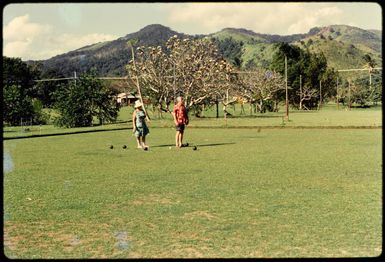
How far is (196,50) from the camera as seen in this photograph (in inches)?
1569

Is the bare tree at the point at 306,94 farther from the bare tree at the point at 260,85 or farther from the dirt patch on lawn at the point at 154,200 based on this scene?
the dirt patch on lawn at the point at 154,200

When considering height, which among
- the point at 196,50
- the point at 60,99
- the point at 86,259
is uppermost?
the point at 196,50

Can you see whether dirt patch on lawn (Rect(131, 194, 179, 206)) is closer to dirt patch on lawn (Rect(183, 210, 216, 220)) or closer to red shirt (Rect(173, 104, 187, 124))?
dirt patch on lawn (Rect(183, 210, 216, 220))

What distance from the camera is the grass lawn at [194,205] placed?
5.19 metres

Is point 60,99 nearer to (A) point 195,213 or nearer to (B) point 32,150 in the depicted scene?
(B) point 32,150

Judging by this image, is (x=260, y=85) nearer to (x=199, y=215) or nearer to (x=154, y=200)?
(x=154, y=200)

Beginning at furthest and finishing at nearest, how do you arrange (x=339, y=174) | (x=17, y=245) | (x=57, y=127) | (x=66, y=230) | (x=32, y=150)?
(x=57, y=127)
(x=32, y=150)
(x=339, y=174)
(x=66, y=230)
(x=17, y=245)

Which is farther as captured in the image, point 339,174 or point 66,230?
Result: point 339,174

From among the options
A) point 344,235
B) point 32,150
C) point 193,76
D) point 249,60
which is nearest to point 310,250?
point 344,235

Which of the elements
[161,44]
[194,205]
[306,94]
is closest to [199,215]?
[194,205]

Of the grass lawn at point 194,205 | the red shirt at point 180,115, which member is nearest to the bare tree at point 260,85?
Answer: the red shirt at point 180,115

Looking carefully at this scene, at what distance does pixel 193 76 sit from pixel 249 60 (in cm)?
13575

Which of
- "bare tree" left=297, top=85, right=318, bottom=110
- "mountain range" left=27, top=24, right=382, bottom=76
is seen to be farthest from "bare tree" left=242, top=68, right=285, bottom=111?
"mountain range" left=27, top=24, right=382, bottom=76

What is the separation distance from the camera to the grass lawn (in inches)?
204
